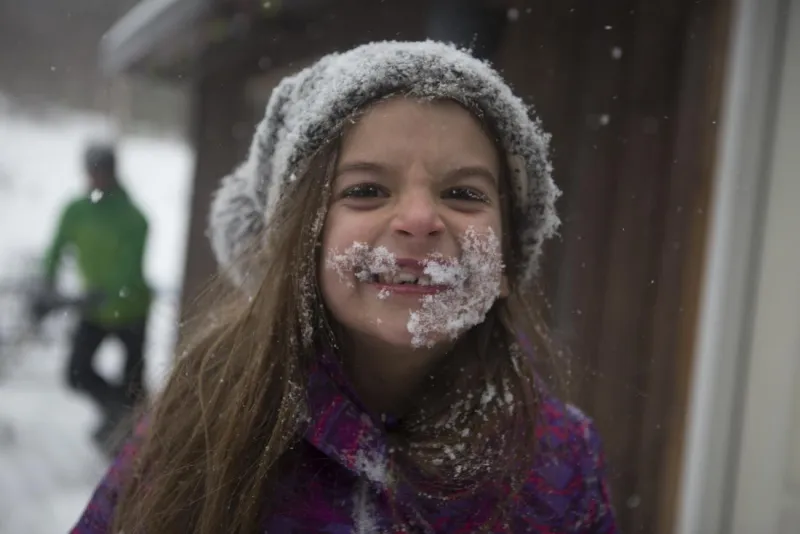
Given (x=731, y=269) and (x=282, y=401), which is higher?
(x=731, y=269)

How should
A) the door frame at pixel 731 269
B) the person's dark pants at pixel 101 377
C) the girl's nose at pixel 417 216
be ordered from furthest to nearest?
the person's dark pants at pixel 101 377
the door frame at pixel 731 269
the girl's nose at pixel 417 216

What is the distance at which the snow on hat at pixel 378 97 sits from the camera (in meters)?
0.69

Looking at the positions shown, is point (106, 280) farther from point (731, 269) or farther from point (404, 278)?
point (731, 269)

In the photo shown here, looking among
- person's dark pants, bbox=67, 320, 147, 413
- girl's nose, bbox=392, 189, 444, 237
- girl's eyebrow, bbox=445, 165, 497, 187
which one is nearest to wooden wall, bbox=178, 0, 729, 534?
girl's eyebrow, bbox=445, 165, 497, 187

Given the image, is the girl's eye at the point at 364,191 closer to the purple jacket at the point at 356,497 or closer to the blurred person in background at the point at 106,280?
the purple jacket at the point at 356,497

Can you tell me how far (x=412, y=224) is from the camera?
0.65 m

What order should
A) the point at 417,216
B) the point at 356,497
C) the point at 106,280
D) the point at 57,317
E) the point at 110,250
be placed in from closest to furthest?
the point at 417,216, the point at 356,497, the point at 110,250, the point at 106,280, the point at 57,317

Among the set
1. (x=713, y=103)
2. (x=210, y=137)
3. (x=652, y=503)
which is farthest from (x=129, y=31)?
(x=652, y=503)

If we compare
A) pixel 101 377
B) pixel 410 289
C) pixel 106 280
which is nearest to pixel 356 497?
pixel 410 289

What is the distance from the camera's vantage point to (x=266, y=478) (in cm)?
75

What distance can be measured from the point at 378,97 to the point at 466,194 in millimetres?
144

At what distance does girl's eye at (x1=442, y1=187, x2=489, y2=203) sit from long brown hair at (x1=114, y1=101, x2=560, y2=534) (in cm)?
7

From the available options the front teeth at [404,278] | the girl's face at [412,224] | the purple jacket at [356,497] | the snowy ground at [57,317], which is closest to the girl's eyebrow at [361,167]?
the girl's face at [412,224]

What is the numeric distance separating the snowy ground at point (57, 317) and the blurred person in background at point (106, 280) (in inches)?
1.6
